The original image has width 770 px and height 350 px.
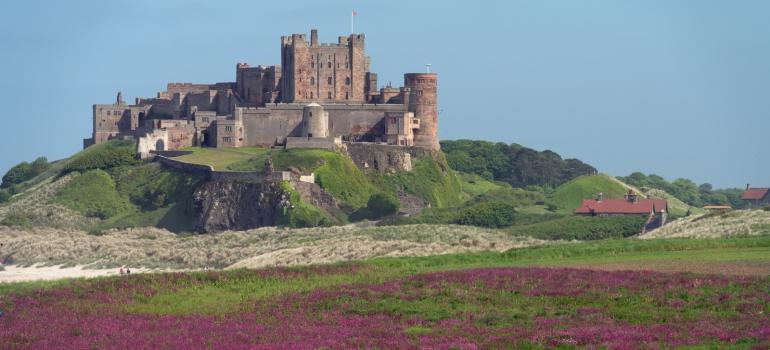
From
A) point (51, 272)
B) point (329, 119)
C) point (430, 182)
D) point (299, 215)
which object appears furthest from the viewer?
point (329, 119)

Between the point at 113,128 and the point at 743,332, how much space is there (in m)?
99.0

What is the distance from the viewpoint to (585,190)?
12144cm

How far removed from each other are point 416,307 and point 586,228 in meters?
50.1

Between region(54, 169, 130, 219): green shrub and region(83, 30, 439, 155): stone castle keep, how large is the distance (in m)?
5.46

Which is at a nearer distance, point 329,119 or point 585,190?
point 329,119

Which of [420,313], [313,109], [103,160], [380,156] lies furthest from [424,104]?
[420,313]

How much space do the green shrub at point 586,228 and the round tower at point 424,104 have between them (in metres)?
21.8

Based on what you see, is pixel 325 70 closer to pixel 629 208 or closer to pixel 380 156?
pixel 380 156

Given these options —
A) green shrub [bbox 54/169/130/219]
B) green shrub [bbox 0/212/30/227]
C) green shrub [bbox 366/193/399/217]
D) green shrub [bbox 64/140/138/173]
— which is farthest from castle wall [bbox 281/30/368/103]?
green shrub [bbox 0/212/30/227]

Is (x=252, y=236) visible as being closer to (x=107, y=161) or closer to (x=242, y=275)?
(x=107, y=161)

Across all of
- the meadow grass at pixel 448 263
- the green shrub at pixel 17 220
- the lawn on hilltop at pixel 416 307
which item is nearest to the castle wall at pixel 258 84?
the green shrub at pixel 17 220

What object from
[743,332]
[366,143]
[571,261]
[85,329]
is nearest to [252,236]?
[366,143]

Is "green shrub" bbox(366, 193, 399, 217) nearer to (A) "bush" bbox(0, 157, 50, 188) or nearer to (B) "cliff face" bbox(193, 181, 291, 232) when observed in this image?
(B) "cliff face" bbox(193, 181, 291, 232)

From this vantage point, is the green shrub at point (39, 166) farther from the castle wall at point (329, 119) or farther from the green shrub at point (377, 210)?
the green shrub at point (377, 210)
